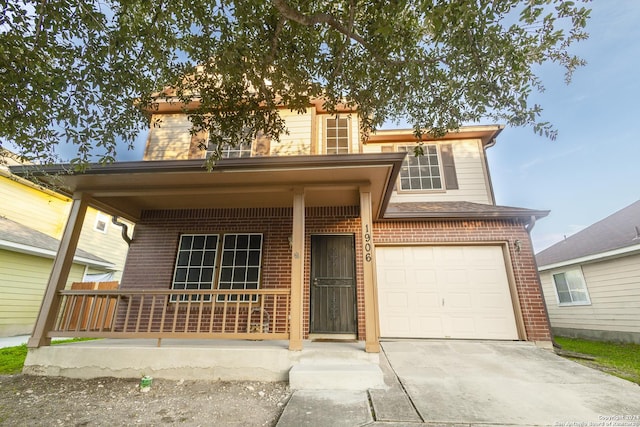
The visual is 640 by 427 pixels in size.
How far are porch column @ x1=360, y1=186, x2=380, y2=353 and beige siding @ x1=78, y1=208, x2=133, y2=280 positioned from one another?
11591 mm

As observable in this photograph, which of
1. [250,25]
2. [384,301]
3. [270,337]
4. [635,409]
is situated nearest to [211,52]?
[250,25]

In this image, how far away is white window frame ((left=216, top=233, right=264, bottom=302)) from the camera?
5812 millimetres

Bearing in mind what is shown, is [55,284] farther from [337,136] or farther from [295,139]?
[337,136]

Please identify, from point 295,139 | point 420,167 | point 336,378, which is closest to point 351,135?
point 295,139

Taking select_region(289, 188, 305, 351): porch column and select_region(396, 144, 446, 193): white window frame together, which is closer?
select_region(289, 188, 305, 351): porch column

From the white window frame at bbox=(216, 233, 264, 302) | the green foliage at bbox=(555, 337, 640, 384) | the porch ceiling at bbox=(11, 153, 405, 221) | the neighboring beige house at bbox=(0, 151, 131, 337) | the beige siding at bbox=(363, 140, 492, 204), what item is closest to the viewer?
the green foliage at bbox=(555, 337, 640, 384)

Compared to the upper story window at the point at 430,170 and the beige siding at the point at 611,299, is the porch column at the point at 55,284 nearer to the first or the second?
the upper story window at the point at 430,170

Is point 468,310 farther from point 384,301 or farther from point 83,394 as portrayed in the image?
point 83,394

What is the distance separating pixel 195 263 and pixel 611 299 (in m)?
10.3

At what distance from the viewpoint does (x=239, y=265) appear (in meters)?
5.93

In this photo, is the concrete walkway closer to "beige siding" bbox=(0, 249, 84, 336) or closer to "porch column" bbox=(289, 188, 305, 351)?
"porch column" bbox=(289, 188, 305, 351)

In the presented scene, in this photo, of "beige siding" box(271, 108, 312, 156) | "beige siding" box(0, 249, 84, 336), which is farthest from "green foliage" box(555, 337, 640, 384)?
"beige siding" box(0, 249, 84, 336)

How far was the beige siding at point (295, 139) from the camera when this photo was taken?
6.59 m

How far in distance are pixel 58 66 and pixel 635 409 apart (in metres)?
7.08
